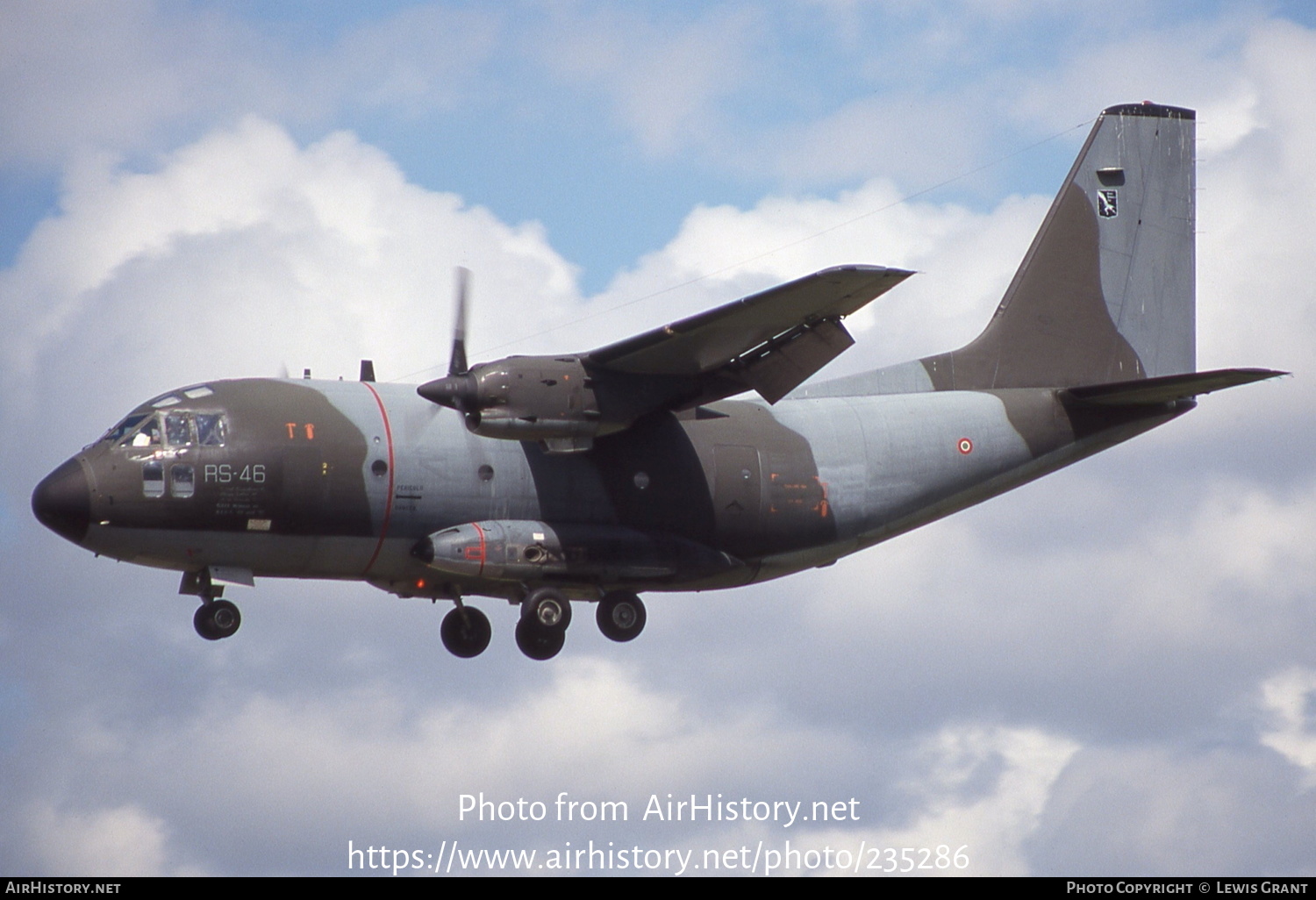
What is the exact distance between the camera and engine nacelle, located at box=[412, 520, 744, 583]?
958 inches

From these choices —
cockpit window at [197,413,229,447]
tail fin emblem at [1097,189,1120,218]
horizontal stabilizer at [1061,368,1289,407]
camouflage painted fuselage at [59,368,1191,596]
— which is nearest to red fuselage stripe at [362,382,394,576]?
camouflage painted fuselage at [59,368,1191,596]

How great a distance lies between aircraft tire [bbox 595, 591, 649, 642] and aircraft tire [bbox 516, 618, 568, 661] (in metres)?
0.79

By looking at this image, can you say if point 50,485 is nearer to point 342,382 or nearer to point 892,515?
point 342,382

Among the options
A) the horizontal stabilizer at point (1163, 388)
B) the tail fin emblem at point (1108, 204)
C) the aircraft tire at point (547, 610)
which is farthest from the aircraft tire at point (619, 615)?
the tail fin emblem at point (1108, 204)

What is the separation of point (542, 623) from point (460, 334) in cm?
412

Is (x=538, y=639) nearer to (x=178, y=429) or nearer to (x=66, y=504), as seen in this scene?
(x=178, y=429)

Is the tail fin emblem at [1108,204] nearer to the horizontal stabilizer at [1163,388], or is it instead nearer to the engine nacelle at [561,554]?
the horizontal stabilizer at [1163,388]

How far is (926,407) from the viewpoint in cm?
2841

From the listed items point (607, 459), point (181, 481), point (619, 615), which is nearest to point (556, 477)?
point (607, 459)

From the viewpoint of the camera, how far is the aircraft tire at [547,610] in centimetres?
2491

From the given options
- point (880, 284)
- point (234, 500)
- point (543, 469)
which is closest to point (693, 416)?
point (543, 469)

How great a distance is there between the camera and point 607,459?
25.5 meters
